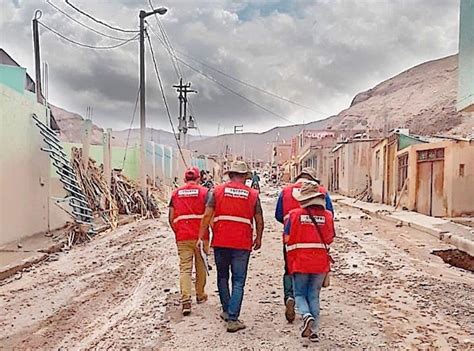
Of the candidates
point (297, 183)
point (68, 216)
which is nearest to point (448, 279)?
point (297, 183)

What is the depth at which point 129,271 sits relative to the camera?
9.09 m

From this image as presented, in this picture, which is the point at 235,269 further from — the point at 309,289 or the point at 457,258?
the point at 457,258

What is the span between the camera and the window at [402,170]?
898 inches

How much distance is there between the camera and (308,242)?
5.14 meters

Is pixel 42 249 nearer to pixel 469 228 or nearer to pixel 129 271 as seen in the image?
pixel 129 271

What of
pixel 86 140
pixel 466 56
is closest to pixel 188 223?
pixel 86 140

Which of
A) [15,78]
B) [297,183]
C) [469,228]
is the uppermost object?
[15,78]

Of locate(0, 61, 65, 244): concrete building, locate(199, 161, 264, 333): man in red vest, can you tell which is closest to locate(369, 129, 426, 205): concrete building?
locate(0, 61, 65, 244): concrete building

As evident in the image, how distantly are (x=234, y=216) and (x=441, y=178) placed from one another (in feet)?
52.1

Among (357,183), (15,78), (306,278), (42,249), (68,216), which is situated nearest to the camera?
(306,278)

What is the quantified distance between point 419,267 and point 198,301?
5.18m

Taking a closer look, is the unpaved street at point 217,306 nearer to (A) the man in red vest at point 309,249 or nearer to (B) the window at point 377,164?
(A) the man in red vest at point 309,249

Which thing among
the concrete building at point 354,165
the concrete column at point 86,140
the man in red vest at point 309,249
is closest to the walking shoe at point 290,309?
the man in red vest at point 309,249

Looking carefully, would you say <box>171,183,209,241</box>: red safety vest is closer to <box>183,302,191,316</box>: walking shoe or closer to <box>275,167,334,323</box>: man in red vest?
<box>183,302,191,316</box>: walking shoe
